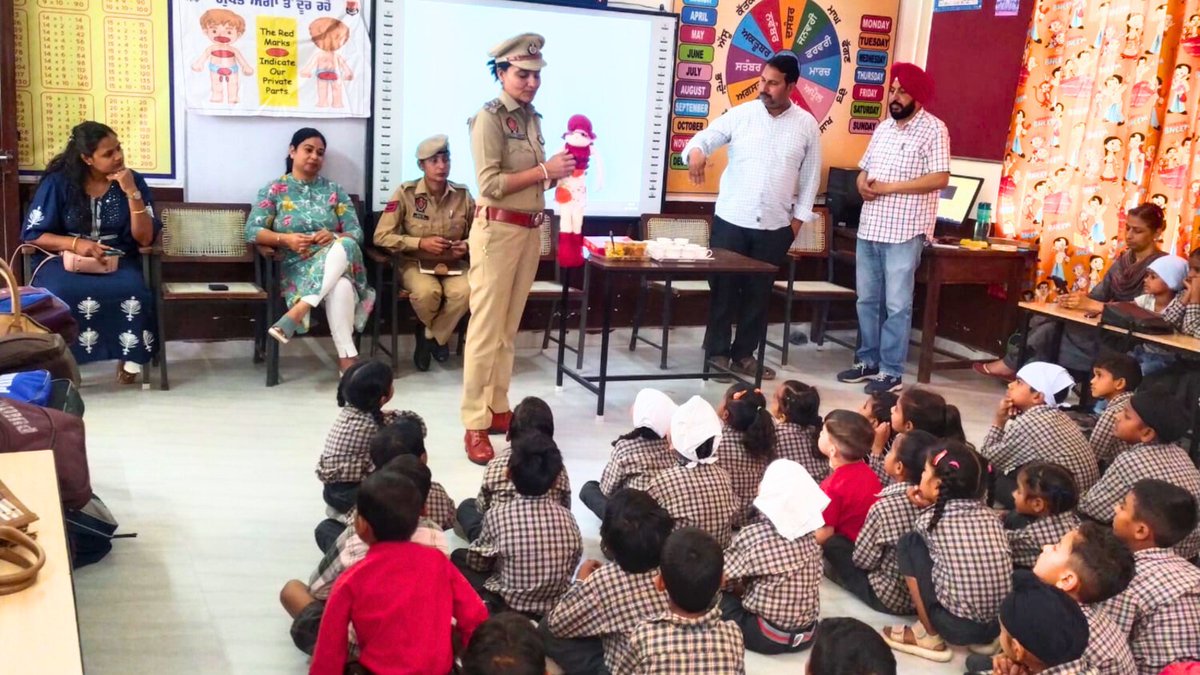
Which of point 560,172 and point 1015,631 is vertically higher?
point 560,172

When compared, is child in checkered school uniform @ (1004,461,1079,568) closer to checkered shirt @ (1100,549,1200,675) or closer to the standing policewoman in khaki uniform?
checkered shirt @ (1100,549,1200,675)

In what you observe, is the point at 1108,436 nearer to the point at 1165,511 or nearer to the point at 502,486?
the point at 1165,511

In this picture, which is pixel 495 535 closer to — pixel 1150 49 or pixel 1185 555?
pixel 1185 555

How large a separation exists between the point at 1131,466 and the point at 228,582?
2656 millimetres

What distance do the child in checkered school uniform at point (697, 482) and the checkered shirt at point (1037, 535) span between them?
79cm

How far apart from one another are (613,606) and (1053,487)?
4.30 ft

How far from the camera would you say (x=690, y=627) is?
2.11m

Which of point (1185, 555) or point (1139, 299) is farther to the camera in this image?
point (1139, 299)

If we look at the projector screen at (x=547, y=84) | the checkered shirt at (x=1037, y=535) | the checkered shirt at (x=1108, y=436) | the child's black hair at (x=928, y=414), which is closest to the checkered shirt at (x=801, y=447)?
the child's black hair at (x=928, y=414)

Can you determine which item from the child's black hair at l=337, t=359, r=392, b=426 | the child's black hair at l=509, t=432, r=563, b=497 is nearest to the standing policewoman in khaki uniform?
the child's black hair at l=337, t=359, r=392, b=426

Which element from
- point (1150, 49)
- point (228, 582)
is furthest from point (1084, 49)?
point (228, 582)

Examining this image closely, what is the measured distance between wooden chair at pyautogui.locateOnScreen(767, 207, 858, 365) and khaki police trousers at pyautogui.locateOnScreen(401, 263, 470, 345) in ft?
5.79

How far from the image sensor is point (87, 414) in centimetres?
422

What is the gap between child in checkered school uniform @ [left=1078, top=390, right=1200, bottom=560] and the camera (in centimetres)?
330
